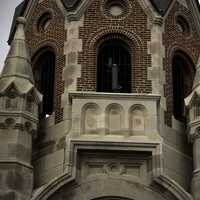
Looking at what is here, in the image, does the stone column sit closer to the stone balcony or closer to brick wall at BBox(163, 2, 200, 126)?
the stone balcony

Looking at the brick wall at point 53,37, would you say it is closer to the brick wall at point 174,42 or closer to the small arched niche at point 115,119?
the small arched niche at point 115,119

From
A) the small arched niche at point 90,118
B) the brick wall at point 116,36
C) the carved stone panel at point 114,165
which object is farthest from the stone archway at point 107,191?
the brick wall at point 116,36

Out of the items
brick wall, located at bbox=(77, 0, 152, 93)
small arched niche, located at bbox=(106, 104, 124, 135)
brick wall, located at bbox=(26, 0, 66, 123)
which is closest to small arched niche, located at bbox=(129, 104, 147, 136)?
small arched niche, located at bbox=(106, 104, 124, 135)

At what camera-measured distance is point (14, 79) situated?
733 inches

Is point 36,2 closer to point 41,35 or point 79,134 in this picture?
point 41,35

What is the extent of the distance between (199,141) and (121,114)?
2062 millimetres

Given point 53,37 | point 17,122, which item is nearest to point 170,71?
point 53,37

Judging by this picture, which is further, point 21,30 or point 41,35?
point 41,35

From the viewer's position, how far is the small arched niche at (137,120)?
18266 mm

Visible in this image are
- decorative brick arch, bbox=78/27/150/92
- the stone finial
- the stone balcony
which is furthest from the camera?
decorative brick arch, bbox=78/27/150/92

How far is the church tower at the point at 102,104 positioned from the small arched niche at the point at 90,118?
25 mm

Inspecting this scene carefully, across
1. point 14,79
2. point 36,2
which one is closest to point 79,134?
point 14,79

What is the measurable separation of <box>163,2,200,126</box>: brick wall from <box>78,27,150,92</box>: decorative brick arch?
770 mm

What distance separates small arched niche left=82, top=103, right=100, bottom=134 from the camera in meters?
18.3
